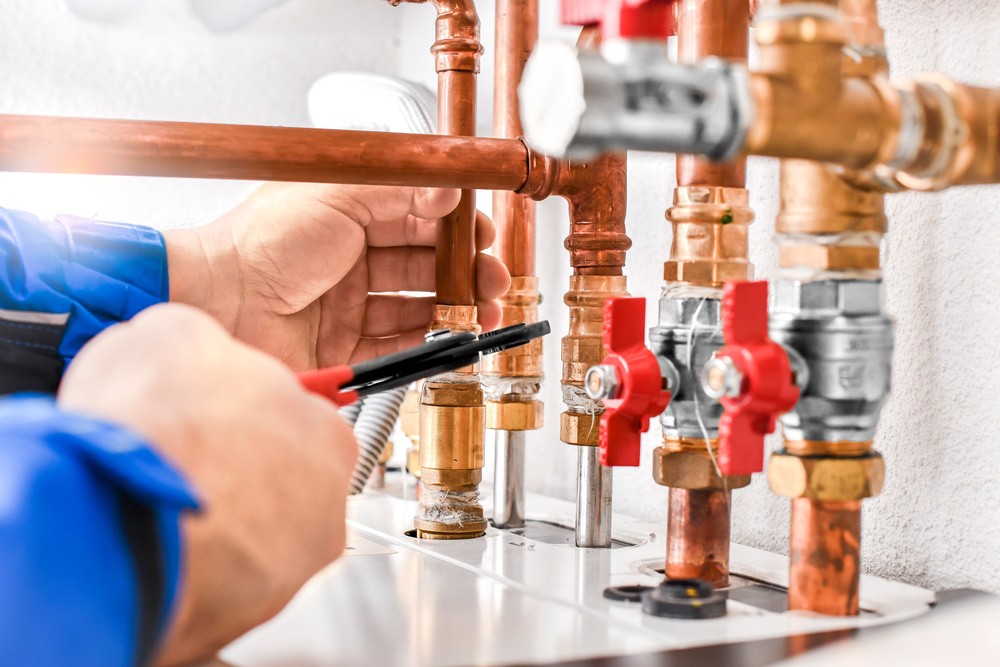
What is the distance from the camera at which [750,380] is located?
40 centimetres

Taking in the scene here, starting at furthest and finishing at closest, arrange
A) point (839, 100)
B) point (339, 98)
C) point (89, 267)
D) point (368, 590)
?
point (339, 98) → point (89, 267) → point (368, 590) → point (839, 100)

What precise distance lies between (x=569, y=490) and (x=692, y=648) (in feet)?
1.60

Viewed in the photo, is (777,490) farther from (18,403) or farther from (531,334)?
(18,403)

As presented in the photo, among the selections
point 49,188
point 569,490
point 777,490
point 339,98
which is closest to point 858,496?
point 777,490

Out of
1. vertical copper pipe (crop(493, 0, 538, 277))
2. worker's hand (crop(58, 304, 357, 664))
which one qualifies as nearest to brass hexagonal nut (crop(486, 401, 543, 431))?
vertical copper pipe (crop(493, 0, 538, 277))

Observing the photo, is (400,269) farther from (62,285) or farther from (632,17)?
(632,17)

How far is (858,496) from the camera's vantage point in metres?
0.42

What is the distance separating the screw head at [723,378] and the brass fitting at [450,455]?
24 centimetres

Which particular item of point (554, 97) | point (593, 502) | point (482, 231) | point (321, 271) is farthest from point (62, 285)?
point (554, 97)

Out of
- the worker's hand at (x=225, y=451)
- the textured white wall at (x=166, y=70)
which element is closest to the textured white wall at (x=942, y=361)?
the worker's hand at (x=225, y=451)

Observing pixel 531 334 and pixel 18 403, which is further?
pixel 531 334

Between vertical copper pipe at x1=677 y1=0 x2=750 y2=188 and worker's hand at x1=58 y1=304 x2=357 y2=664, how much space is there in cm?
24

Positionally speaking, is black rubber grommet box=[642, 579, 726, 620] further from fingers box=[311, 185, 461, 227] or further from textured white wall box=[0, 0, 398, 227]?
textured white wall box=[0, 0, 398, 227]

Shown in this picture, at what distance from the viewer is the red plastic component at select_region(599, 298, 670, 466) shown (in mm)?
480
